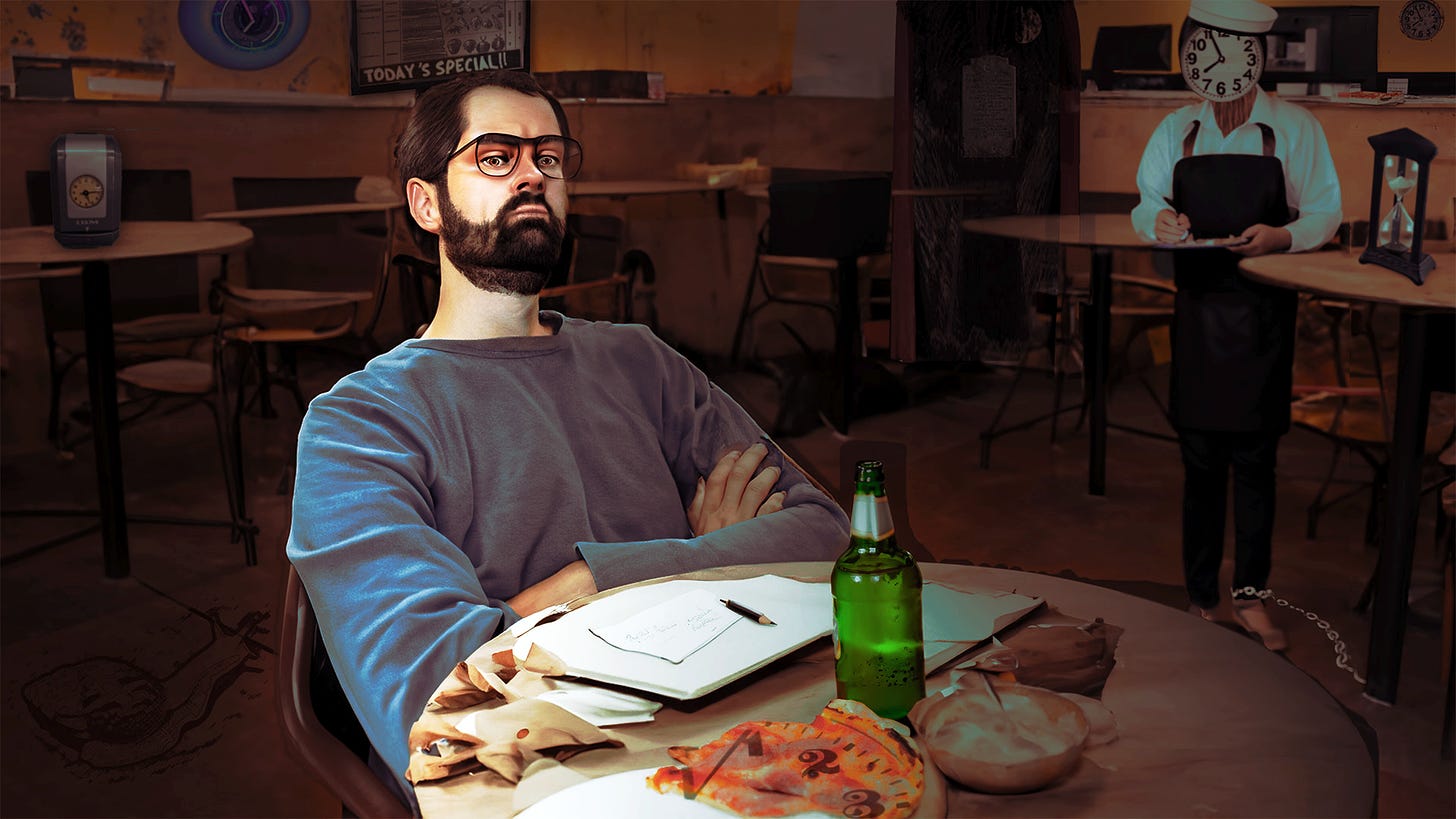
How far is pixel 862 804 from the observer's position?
85cm

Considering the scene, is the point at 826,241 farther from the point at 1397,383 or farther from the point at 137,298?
the point at 137,298

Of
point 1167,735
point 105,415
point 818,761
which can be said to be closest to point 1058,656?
point 1167,735

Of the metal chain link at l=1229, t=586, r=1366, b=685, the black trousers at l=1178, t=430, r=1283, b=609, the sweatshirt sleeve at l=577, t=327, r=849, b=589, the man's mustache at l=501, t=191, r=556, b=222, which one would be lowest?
the metal chain link at l=1229, t=586, r=1366, b=685

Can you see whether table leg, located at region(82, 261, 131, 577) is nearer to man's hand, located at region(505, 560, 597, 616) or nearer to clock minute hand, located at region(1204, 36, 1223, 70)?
man's hand, located at region(505, 560, 597, 616)

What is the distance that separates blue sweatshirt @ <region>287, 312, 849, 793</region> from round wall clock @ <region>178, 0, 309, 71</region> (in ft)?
3.04

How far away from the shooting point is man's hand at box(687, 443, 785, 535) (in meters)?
1.76

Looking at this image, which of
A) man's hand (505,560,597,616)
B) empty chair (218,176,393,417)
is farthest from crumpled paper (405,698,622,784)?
empty chair (218,176,393,417)

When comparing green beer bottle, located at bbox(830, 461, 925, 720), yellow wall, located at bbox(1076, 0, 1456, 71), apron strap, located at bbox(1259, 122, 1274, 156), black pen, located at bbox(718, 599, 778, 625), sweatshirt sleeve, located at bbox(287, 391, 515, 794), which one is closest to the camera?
green beer bottle, located at bbox(830, 461, 925, 720)

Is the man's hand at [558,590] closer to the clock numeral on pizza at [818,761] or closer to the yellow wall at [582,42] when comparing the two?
the clock numeral on pizza at [818,761]

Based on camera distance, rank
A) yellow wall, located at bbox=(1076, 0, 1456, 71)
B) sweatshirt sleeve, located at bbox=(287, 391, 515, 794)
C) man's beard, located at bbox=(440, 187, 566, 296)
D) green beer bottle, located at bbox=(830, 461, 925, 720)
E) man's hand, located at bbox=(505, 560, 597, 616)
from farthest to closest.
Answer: yellow wall, located at bbox=(1076, 0, 1456, 71)
man's beard, located at bbox=(440, 187, 566, 296)
man's hand, located at bbox=(505, 560, 597, 616)
sweatshirt sleeve, located at bbox=(287, 391, 515, 794)
green beer bottle, located at bbox=(830, 461, 925, 720)

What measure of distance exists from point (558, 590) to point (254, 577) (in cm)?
123

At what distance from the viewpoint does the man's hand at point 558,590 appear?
1.50 m

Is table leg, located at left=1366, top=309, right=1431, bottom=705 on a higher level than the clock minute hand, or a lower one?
lower

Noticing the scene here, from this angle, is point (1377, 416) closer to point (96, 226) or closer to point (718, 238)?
point (718, 238)
